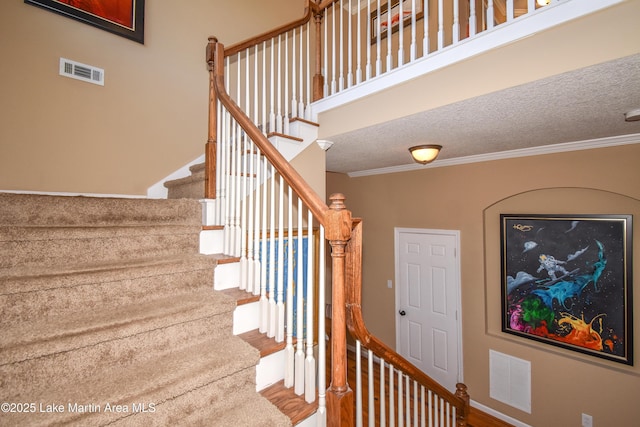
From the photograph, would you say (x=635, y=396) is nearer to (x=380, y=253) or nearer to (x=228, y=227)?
(x=380, y=253)

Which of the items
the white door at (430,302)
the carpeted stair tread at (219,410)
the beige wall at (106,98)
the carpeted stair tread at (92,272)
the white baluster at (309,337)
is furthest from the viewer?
the white door at (430,302)

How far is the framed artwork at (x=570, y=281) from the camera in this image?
98.8 inches

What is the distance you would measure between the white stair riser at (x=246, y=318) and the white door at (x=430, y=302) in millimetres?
2900

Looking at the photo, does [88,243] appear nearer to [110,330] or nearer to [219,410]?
[110,330]

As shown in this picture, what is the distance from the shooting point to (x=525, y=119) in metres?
2.04

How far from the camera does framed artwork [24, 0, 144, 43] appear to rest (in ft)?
7.62

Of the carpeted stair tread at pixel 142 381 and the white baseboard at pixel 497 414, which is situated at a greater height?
the carpeted stair tread at pixel 142 381

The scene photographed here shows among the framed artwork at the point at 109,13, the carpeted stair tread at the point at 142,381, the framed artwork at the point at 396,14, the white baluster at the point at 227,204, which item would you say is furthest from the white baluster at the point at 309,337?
the framed artwork at the point at 396,14

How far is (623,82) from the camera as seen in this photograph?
1.44 meters

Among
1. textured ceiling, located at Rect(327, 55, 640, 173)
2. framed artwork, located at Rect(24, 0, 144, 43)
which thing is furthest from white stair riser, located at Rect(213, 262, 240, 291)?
framed artwork, located at Rect(24, 0, 144, 43)

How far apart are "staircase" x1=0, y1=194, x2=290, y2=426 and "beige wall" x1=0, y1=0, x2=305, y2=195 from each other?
948 mm

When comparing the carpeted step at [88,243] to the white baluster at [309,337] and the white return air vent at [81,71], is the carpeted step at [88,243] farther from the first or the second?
the white return air vent at [81,71]

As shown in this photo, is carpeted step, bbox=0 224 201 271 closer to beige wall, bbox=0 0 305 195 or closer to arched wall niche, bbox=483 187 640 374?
beige wall, bbox=0 0 305 195

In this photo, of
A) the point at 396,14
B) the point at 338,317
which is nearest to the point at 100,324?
the point at 338,317
